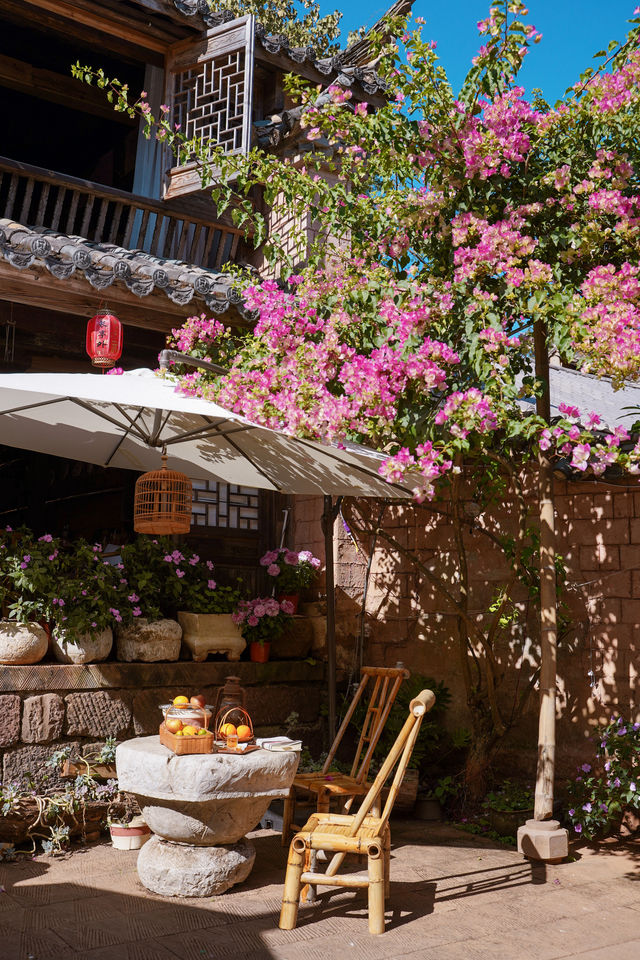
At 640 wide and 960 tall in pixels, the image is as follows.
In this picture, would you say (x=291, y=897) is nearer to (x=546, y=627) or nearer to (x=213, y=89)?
(x=546, y=627)

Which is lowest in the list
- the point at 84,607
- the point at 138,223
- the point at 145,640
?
the point at 145,640

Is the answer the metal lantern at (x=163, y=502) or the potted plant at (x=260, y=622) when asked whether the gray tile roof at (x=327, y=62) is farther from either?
the potted plant at (x=260, y=622)

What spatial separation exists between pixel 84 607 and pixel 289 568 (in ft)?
6.12

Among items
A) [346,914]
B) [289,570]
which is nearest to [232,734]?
[346,914]

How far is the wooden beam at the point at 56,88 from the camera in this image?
26.7 feet

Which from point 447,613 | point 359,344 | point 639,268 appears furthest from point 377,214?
point 447,613

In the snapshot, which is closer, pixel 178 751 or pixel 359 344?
pixel 178 751

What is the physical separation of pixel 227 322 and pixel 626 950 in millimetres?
4782

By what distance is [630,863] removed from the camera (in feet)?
15.6

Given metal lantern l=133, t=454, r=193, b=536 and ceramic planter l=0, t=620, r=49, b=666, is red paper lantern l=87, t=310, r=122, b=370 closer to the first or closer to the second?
metal lantern l=133, t=454, r=193, b=536

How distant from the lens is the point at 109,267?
566 cm

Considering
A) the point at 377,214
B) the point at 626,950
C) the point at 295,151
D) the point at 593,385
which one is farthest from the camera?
the point at 593,385

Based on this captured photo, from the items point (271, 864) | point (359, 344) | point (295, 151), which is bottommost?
point (271, 864)

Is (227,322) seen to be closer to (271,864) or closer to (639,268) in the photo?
(639,268)
